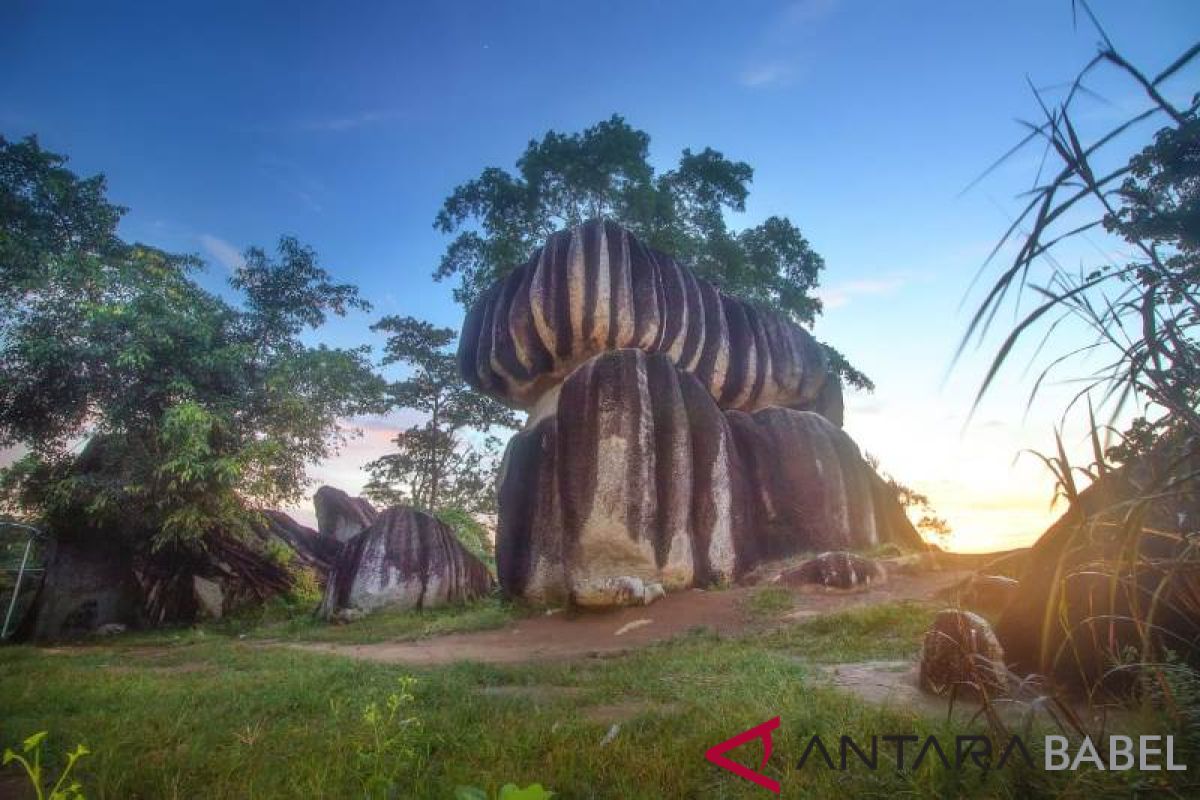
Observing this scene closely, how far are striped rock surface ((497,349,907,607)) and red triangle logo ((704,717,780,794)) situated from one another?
8935mm

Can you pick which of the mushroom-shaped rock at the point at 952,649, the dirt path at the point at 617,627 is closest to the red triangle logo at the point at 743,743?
the mushroom-shaped rock at the point at 952,649

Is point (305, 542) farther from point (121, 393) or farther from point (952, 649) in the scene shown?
point (952, 649)

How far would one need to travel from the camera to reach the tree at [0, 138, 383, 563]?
13750 mm

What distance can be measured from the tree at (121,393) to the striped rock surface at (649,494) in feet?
21.1

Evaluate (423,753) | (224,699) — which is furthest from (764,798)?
(224,699)

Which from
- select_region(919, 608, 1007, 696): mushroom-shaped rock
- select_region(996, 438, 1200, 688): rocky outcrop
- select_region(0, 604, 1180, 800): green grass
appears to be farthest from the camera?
select_region(919, 608, 1007, 696): mushroom-shaped rock

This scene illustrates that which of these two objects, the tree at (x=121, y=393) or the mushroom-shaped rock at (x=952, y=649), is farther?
the tree at (x=121, y=393)

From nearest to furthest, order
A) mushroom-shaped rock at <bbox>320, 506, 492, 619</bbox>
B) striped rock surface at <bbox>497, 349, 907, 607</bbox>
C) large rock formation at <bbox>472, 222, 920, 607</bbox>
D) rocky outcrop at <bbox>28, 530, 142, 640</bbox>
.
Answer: striped rock surface at <bbox>497, 349, 907, 607</bbox> → rocky outcrop at <bbox>28, 530, 142, 640</bbox> → large rock formation at <bbox>472, 222, 920, 607</bbox> → mushroom-shaped rock at <bbox>320, 506, 492, 619</bbox>

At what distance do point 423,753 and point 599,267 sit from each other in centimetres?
1325

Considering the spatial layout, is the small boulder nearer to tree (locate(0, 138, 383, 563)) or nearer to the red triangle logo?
the red triangle logo

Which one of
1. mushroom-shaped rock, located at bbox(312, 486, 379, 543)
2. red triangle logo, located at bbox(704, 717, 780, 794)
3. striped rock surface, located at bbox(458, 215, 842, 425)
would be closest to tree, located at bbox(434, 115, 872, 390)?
striped rock surface, located at bbox(458, 215, 842, 425)

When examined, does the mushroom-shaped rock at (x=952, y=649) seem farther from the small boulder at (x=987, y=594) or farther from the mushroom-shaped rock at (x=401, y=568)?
the mushroom-shaped rock at (x=401, y=568)

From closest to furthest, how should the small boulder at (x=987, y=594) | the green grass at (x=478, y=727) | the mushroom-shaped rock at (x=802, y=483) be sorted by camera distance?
1. the green grass at (x=478, y=727)
2. the small boulder at (x=987, y=594)
3. the mushroom-shaped rock at (x=802, y=483)

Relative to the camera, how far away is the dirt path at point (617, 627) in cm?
905
